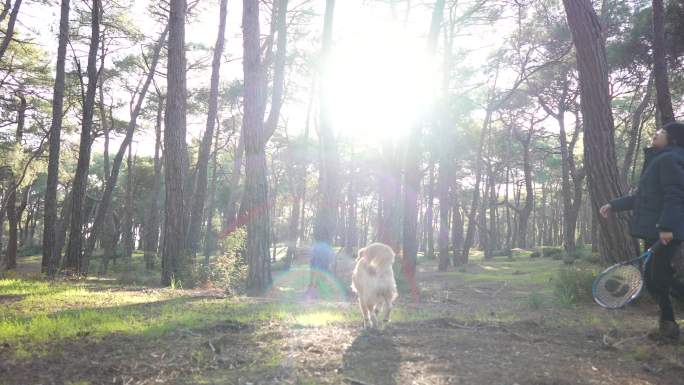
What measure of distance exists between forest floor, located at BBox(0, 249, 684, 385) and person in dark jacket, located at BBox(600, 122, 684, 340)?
0.46 metres

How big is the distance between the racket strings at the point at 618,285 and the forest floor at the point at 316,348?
27 centimetres

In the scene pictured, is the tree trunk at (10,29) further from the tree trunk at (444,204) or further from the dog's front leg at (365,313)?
the tree trunk at (444,204)

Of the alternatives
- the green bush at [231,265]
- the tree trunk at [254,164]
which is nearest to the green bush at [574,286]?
the tree trunk at [254,164]

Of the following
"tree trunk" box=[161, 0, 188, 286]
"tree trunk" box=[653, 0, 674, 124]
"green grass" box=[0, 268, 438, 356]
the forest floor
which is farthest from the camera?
"tree trunk" box=[161, 0, 188, 286]

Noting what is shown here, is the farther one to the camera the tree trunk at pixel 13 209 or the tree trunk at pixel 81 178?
the tree trunk at pixel 13 209

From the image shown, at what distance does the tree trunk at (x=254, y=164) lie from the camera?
9.52m

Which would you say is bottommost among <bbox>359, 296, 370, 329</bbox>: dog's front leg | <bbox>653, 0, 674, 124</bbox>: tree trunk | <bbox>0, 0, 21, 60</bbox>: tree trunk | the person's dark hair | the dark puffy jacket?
<bbox>359, 296, 370, 329</bbox>: dog's front leg

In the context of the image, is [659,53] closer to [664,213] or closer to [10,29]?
[664,213]

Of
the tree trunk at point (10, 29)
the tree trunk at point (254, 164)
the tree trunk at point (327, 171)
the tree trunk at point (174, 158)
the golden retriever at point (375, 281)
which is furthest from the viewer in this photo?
the tree trunk at point (327, 171)

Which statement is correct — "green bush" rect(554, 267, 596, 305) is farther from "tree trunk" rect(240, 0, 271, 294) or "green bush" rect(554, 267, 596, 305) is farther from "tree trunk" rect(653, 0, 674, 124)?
"tree trunk" rect(240, 0, 271, 294)

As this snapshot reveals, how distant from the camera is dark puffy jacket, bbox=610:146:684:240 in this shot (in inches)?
165

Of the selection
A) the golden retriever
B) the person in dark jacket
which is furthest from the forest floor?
the person in dark jacket

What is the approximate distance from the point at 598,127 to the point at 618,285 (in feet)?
9.97

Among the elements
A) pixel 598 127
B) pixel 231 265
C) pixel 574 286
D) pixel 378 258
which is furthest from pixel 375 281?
pixel 231 265
